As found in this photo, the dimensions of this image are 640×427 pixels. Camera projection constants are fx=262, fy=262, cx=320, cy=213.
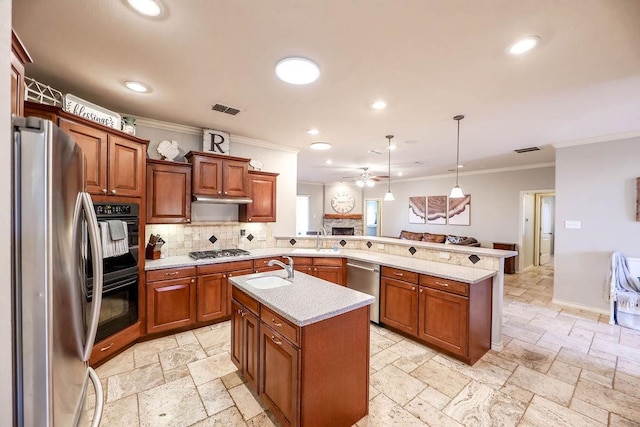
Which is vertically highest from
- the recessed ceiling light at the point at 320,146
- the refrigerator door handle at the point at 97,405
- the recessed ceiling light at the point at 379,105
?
the recessed ceiling light at the point at 379,105

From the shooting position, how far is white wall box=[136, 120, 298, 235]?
138 inches

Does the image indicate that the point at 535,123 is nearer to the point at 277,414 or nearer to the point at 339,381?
the point at 339,381

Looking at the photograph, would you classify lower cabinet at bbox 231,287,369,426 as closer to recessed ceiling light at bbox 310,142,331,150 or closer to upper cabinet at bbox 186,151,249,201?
upper cabinet at bbox 186,151,249,201

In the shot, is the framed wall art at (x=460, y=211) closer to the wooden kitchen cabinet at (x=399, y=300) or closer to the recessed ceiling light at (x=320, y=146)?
the recessed ceiling light at (x=320, y=146)

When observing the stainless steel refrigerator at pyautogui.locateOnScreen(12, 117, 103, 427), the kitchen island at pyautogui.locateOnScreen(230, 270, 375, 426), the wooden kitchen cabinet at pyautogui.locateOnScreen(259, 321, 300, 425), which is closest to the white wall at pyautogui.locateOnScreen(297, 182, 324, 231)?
the kitchen island at pyautogui.locateOnScreen(230, 270, 375, 426)

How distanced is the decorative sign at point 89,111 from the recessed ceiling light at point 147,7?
1.24m

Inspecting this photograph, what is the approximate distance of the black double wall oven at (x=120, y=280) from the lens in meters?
2.40

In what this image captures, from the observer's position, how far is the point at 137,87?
255cm

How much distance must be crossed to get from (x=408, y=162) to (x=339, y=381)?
536 cm

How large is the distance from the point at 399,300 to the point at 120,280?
2985 millimetres

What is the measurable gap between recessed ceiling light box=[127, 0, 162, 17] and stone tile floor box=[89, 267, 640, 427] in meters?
2.69

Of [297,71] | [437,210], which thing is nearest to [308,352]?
[297,71]

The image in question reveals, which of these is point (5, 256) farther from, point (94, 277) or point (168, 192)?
point (168, 192)

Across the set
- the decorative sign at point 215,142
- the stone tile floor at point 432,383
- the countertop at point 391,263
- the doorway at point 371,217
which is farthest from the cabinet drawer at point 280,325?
the doorway at point 371,217
